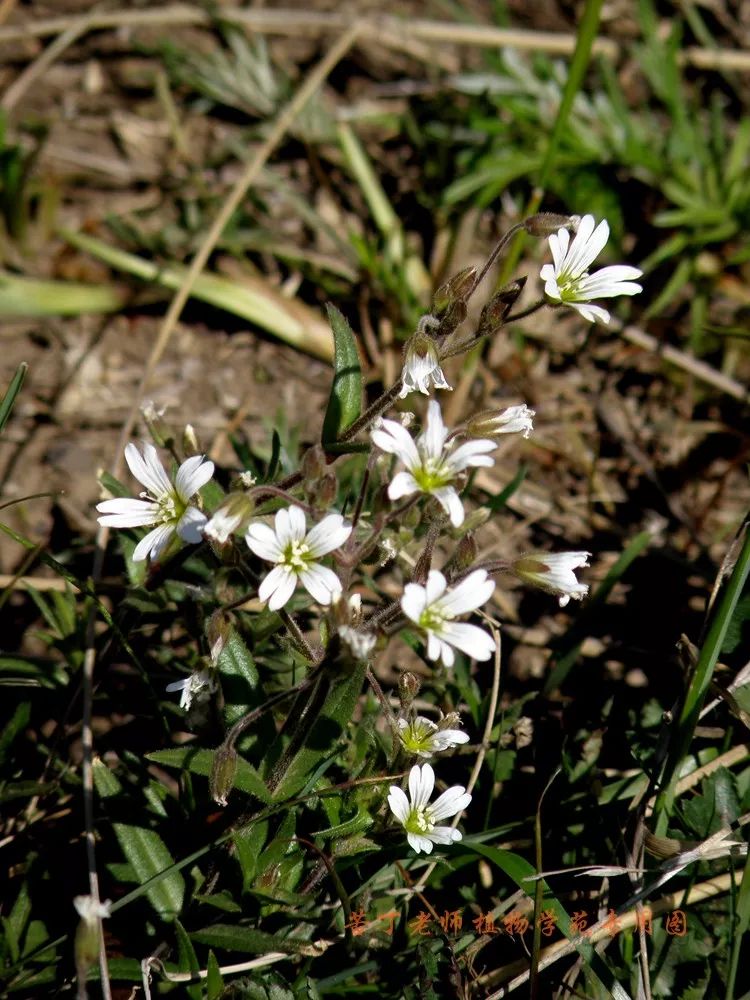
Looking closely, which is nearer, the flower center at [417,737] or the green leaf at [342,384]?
the flower center at [417,737]

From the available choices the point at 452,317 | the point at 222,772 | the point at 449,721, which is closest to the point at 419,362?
the point at 452,317

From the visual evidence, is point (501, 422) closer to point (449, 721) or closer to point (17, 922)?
point (449, 721)

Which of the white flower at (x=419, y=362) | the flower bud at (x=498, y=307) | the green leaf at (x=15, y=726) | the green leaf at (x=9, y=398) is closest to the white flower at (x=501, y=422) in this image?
the white flower at (x=419, y=362)

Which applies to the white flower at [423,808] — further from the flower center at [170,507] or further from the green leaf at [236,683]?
the flower center at [170,507]

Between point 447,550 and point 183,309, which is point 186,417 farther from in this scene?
point 447,550

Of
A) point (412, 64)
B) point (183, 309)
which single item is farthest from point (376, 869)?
point (412, 64)

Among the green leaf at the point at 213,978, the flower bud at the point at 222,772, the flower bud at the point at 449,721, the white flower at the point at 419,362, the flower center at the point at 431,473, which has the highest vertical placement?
the white flower at the point at 419,362
